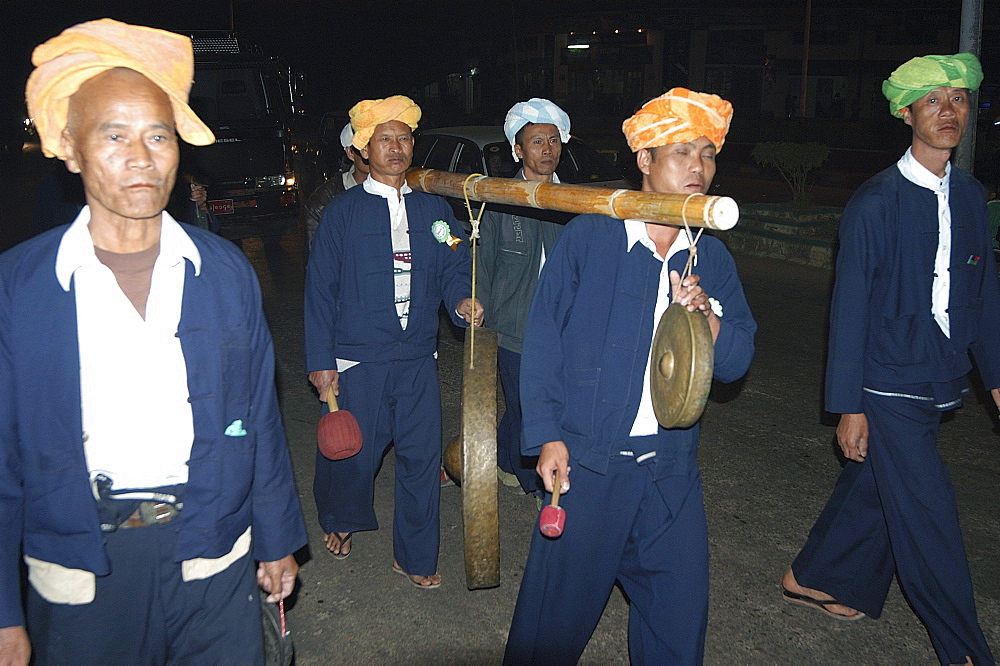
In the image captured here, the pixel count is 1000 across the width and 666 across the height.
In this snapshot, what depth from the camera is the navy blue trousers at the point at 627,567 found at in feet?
9.73

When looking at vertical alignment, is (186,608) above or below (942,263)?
below

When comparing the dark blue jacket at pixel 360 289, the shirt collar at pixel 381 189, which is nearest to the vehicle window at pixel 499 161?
the shirt collar at pixel 381 189

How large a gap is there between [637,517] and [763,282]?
29.2ft

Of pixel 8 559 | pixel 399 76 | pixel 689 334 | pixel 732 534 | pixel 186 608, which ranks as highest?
pixel 399 76

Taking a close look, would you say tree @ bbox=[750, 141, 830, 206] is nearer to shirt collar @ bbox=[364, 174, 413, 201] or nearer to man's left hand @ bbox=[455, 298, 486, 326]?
shirt collar @ bbox=[364, 174, 413, 201]

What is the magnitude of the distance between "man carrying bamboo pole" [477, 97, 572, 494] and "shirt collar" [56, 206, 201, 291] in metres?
2.67

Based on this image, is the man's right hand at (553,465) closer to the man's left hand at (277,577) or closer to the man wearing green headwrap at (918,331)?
the man's left hand at (277,577)

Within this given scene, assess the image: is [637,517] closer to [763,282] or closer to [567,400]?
[567,400]

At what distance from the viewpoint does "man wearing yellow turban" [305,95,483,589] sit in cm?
428

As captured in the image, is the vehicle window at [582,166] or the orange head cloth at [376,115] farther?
the vehicle window at [582,166]

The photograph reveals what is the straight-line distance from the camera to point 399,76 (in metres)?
50.2

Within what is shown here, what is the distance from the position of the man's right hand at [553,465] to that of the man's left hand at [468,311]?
1219mm

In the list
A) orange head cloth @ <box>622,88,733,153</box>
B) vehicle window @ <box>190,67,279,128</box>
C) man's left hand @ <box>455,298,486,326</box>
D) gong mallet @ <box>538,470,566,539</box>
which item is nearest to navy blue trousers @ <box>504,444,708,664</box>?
gong mallet @ <box>538,470,566,539</box>

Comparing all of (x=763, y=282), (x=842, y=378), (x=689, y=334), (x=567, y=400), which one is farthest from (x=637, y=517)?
(x=763, y=282)
